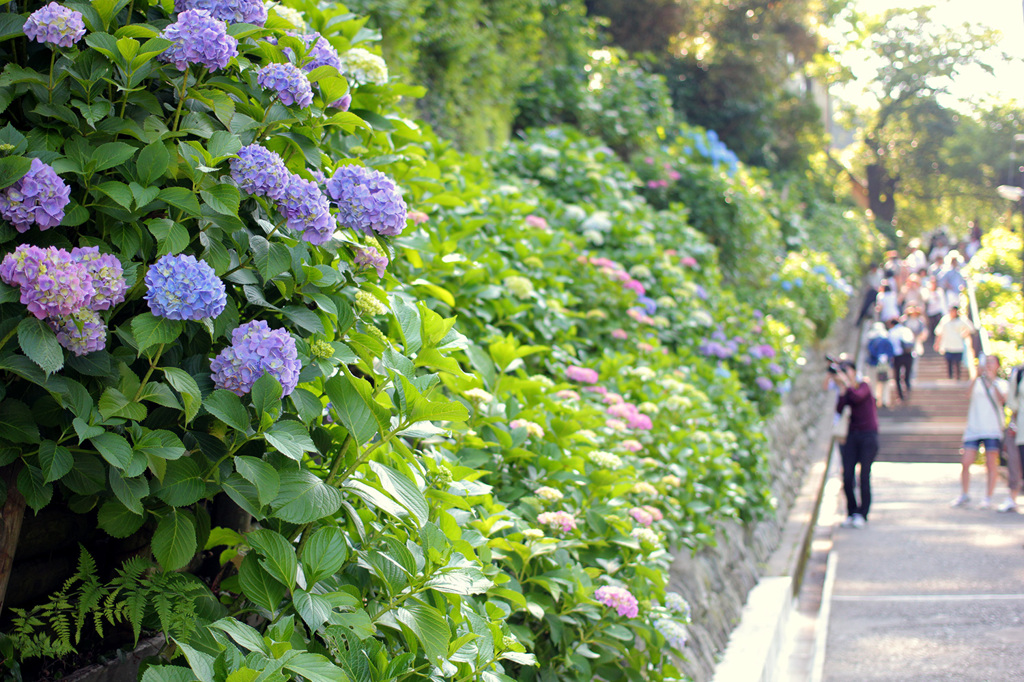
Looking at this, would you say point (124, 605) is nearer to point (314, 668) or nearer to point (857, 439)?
point (314, 668)

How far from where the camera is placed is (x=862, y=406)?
827 centimetres

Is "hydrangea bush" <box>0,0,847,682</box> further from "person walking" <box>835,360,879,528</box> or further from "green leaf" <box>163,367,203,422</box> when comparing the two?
"person walking" <box>835,360,879,528</box>

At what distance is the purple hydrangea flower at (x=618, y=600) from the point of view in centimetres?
254

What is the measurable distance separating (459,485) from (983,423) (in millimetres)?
8308

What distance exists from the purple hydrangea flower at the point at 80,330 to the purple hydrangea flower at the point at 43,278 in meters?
0.04

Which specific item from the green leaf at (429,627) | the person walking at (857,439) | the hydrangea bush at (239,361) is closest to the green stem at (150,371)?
the hydrangea bush at (239,361)

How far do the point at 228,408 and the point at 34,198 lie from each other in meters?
0.47

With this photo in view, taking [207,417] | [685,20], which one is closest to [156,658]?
[207,417]

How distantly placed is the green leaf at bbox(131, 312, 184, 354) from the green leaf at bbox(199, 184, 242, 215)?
0.24 metres

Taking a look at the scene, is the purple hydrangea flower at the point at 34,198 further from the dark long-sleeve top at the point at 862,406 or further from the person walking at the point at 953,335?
the person walking at the point at 953,335

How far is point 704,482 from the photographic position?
4.52 m

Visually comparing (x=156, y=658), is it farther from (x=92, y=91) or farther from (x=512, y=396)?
(x=512, y=396)

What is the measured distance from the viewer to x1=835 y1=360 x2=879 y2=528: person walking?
26.9 ft

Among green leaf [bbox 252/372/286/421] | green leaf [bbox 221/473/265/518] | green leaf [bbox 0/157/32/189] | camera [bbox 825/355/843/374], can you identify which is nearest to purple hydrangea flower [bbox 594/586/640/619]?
green leaf [bbox 221/473/265/518]
